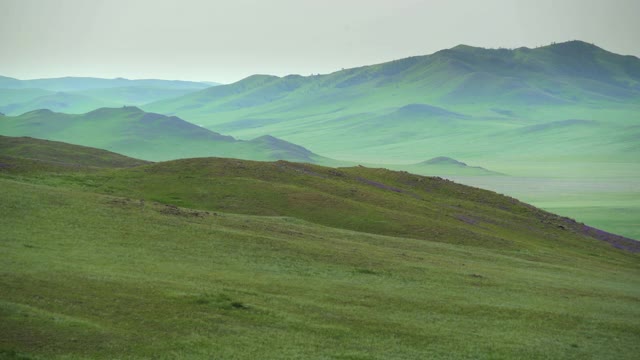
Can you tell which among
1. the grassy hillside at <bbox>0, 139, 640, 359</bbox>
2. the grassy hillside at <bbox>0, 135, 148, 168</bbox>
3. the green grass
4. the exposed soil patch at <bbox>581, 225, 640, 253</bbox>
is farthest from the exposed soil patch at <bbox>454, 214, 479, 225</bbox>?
the grassy hillside at <bbox>0, 135, 148, 168</bbox>

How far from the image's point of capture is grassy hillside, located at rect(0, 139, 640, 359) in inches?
1123

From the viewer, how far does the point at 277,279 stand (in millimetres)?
40438

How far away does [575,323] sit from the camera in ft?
124

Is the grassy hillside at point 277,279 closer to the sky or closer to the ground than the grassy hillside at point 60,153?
closer to the ground

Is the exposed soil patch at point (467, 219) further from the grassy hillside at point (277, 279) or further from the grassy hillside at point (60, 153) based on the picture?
the grassy hillside at point (60, 153)

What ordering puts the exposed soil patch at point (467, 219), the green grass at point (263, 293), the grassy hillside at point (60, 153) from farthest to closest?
1. the grassy hillside at point (60, 153)
2. the exposed soil patch at point (467, 219)
3. the green grass at point (263, 293)

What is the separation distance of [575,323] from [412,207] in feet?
140

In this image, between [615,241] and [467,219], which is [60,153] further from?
[615,241]

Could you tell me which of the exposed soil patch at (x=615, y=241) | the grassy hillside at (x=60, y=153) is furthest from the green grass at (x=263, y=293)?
the grassy hillside at (x=60, y=153)

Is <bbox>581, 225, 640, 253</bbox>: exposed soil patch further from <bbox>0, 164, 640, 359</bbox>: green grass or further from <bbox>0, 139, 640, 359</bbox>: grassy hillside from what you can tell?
<bbox>0, 164, 640, 359</bbox>: green grass

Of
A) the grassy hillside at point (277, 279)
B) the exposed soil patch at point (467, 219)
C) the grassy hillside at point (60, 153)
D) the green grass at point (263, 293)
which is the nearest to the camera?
the green grass at point (263, 293)

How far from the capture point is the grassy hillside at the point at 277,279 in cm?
2852

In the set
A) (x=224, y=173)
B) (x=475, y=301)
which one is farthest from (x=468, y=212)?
(x=475, y=301)

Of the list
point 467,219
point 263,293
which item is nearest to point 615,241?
point 467,219
